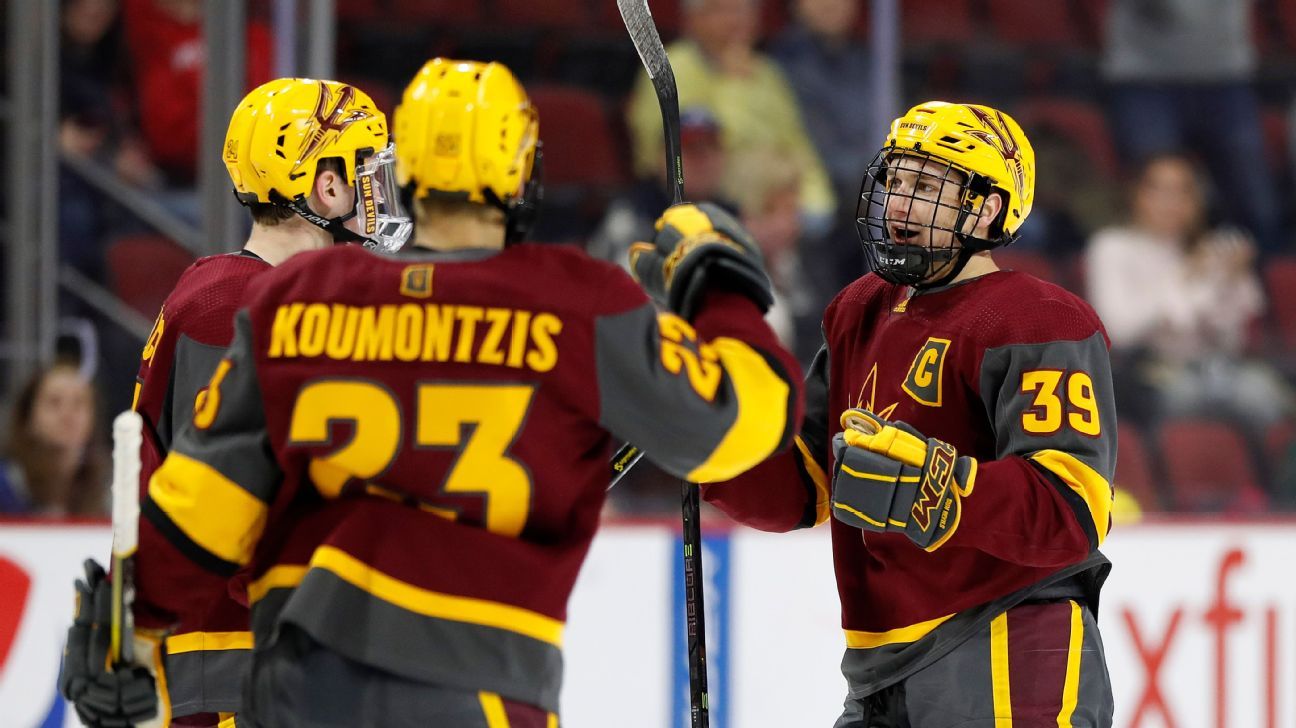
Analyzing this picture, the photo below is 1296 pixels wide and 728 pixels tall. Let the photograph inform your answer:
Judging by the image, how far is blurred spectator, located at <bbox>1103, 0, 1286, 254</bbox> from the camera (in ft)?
22.4

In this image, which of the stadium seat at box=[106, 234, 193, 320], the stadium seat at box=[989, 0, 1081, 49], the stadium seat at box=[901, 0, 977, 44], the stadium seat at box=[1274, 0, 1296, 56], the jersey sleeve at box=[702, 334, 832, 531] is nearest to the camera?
the jersey sleeve at box=[702, 334, 832, 531]

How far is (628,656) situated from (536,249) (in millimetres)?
2533

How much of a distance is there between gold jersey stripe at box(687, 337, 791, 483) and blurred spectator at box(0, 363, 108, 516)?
10.9ft

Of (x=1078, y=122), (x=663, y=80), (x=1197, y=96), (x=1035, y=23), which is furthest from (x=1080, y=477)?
(x=1035, y=23)

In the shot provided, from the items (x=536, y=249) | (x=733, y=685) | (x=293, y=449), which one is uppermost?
(x=536, y=249)

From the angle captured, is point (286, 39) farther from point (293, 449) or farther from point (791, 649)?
point (293, 449)

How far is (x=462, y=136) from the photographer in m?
1.94

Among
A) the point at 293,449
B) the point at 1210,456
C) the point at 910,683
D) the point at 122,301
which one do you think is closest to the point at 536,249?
the point at 293,449

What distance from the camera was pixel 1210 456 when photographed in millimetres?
6129

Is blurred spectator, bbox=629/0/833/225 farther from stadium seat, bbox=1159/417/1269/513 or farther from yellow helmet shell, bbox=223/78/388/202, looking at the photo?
yellow helmet shell, bbox=223/78/388/202

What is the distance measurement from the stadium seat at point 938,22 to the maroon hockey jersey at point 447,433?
5.32 metres

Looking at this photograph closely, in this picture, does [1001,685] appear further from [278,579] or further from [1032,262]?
[1032,262]

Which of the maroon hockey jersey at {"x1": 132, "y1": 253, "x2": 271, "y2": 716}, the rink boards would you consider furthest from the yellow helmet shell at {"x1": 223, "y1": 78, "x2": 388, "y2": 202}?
the rink boards

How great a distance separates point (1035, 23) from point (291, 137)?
17.2 ft
